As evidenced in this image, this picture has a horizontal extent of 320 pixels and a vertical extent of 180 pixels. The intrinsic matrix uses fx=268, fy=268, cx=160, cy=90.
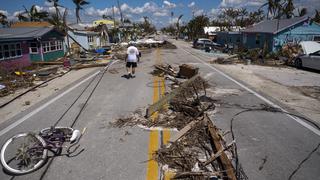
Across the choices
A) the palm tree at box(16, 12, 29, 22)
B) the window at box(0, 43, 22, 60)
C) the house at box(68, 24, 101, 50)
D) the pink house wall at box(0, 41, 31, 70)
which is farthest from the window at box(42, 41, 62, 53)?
the palm tree at box(16, 12, 29, 22)

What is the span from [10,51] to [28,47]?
307 cm

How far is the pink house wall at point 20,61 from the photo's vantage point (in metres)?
19.0

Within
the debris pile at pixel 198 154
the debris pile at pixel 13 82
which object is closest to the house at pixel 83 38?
the debris pile at pixel 13 82

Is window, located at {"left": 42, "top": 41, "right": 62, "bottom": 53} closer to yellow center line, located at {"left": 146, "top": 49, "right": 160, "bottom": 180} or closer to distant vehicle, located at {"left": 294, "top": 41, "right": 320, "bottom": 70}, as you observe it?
yellow center line, located at {"left": 146, "top": 49, "right": 160, "bottom": 180}

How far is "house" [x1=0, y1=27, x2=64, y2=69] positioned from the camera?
63.9 feet

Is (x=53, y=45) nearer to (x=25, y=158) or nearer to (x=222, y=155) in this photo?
(x=25, y=158)

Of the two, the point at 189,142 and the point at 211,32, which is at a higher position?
the point at 211,32

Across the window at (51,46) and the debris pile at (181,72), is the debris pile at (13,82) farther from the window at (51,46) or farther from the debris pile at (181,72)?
the window at (51,46)

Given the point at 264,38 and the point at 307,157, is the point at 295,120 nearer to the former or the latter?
the point at 307,157

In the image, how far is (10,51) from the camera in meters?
20.1

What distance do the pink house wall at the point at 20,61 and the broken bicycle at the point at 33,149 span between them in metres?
15.3

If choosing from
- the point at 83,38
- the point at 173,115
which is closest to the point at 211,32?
the point at 83,38

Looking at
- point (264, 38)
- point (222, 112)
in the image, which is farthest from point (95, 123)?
point (264, 38)

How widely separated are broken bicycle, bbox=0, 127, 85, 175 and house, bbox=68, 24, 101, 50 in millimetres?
31288
